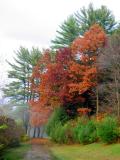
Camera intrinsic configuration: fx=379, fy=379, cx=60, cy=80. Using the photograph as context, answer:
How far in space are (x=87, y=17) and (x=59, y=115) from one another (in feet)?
53.4

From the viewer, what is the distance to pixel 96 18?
47.8 meters

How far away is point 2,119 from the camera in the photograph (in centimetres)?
2475

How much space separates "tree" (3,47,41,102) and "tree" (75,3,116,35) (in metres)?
12.8

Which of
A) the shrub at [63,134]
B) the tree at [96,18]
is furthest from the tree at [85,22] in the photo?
the shrub at [63,134]

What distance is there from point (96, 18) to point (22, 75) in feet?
58.0

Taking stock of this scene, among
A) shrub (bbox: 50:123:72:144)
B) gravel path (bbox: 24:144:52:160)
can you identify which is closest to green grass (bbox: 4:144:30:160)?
gravel path (bbox: 24:144:52:160)

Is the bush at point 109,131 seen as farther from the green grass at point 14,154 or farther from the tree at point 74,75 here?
the tree at point 74,75

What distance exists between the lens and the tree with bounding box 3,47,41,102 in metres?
59.9

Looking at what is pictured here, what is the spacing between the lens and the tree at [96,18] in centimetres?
4716

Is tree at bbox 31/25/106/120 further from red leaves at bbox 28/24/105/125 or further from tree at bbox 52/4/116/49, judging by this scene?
tree at bbox 52/4/116/49

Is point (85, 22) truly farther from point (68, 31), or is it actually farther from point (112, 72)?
point (112, 72)

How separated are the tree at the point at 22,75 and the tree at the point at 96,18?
12797 millimetres

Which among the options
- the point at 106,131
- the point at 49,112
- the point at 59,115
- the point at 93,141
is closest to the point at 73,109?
the point at 59,115

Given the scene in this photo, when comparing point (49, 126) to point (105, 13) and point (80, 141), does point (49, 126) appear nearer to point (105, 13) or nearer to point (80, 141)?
point (80, 141)
